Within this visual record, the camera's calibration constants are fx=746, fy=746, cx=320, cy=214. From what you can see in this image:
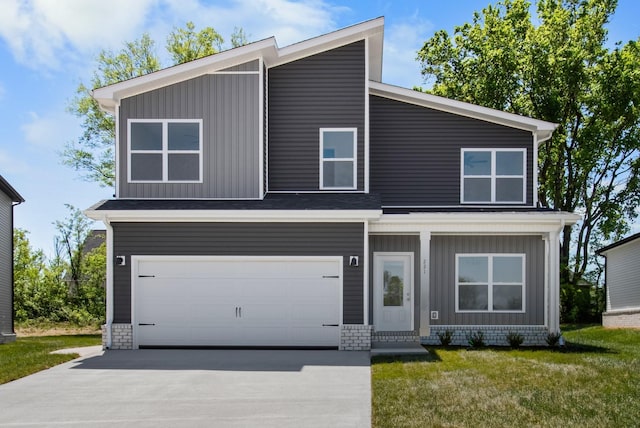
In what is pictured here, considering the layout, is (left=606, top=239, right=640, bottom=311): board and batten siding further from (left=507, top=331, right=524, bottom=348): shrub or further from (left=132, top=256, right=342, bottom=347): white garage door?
(left=132, top=256, right=342, bottom=347): white garage door

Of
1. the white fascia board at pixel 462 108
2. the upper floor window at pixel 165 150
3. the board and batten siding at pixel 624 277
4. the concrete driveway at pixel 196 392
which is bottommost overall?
the concrete driveway at pixel 196 392

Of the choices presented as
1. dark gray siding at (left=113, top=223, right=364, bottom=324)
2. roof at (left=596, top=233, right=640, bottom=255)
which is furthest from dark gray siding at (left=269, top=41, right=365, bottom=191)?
roof at (left=596, top=233, right=640, bottom=255)

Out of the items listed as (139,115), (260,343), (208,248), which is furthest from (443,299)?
(139,115)

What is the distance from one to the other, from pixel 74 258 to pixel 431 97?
18659 mm

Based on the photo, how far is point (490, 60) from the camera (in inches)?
1214

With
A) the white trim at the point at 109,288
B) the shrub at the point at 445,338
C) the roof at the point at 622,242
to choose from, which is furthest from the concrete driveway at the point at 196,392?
the roof at the point at 622,242

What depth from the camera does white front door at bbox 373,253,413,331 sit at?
1830cm

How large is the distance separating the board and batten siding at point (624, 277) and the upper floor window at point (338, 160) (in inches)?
467

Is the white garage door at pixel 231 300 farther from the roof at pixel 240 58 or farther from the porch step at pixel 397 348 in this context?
the roof at pixel 240 58

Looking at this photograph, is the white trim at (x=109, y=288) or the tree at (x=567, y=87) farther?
the tree at (x=567, y=87)

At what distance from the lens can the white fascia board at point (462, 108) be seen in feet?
62.0

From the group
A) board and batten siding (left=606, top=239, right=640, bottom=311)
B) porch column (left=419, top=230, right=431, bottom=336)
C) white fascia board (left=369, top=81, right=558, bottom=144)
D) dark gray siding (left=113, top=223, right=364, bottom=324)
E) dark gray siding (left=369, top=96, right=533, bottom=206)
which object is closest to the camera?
dark gray siding (left=113, top=223, right=364, bottom=324)

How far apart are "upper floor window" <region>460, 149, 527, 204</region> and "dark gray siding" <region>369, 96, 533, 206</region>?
174 mm

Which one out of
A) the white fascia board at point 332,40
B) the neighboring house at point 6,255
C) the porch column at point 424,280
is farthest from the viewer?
the neighboring house at point 6,255
